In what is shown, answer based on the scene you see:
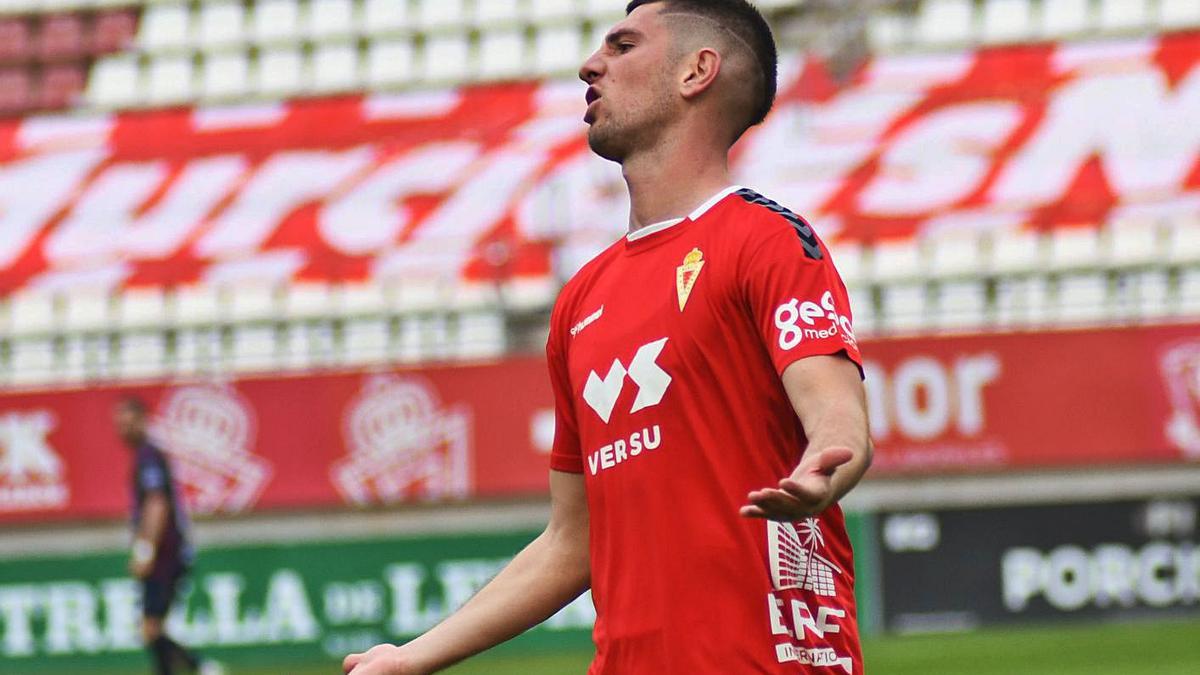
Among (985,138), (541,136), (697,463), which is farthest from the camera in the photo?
(541,136)

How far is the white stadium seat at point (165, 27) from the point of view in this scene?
23750 millimetres

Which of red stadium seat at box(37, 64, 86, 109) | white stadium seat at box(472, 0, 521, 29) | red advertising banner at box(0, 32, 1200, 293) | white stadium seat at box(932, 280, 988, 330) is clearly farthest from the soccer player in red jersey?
red stadium seat at box(37, 64, 86, 109)

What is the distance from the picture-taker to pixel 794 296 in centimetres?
286

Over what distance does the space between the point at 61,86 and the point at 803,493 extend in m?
22.4

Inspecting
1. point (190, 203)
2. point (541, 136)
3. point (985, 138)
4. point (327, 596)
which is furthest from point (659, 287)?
point (190, 203)

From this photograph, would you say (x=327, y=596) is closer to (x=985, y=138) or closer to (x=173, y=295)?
(x=173, y=295)

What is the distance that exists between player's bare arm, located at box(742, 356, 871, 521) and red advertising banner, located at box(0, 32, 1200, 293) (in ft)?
38.7

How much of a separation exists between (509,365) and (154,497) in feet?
10.4

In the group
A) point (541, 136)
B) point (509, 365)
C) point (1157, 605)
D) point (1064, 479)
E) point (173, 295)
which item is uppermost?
point (541, 136)

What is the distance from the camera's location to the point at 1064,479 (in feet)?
45.2

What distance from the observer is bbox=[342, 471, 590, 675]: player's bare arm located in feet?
11.0

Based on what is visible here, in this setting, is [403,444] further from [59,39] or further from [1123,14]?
[59,39]

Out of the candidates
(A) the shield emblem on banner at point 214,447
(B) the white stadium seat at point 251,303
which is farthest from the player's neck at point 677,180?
(B) the white stadium seat at point 251,303

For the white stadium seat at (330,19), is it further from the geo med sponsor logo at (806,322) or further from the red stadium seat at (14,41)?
the geo med sponsor logo at (806,322)
